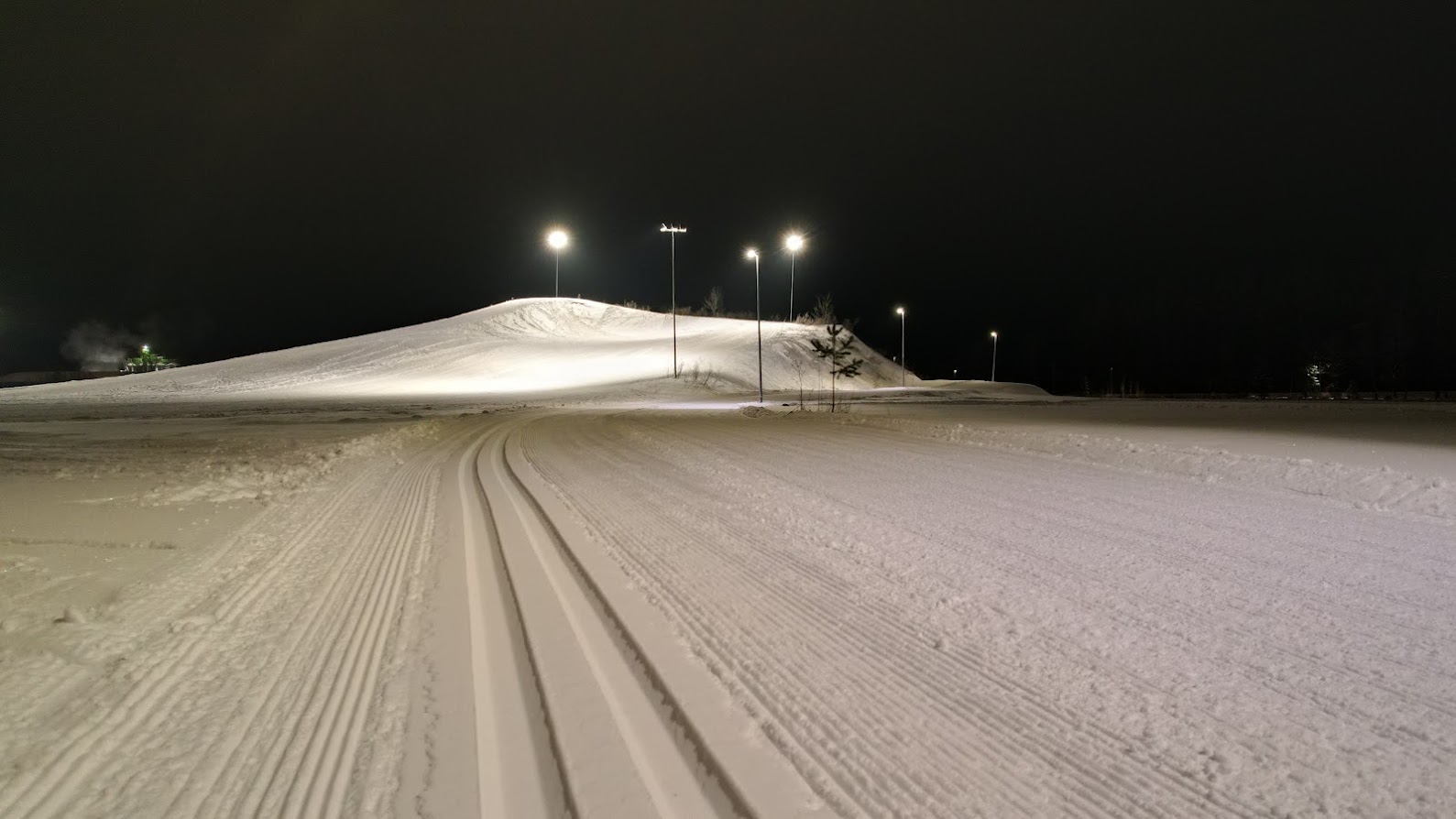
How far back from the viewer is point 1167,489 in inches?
433

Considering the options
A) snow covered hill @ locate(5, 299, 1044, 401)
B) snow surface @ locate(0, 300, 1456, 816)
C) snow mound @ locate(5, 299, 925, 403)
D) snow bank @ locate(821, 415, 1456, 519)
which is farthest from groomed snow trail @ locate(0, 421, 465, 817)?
snow mound @ locate(5, 299, 925, 403)

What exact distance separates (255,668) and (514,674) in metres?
1.66

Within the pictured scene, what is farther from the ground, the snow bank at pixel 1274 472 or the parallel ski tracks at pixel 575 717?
the snow bank at pixel 1274 472

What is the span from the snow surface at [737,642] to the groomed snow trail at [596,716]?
0.8 inches

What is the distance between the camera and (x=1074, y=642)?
4.89 m

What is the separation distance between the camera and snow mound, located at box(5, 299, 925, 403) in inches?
2319

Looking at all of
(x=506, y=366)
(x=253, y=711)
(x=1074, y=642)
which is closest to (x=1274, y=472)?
(x=1074, y=642)

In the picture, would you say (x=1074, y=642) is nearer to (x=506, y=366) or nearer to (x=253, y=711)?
(x=253, y=711)

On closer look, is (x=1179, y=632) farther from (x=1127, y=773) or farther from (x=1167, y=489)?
(x=1167, y=489)

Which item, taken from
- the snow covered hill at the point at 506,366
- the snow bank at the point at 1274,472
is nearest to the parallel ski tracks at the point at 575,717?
the snow bank at the point at 1274,472

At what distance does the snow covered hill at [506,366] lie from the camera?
194 ft

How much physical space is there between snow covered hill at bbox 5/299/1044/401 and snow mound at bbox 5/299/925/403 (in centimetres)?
14

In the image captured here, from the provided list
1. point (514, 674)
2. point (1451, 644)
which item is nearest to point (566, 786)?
point (514, 674)

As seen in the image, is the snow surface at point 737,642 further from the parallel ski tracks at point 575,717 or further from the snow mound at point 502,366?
the snow mound at point 502,366
